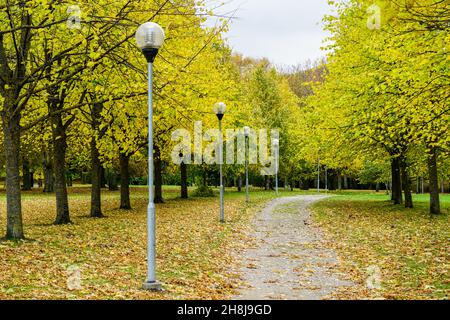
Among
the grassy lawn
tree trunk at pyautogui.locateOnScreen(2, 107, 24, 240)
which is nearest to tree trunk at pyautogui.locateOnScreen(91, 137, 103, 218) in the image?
the grassy lawn

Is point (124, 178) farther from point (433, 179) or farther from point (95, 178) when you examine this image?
point (433, 179)

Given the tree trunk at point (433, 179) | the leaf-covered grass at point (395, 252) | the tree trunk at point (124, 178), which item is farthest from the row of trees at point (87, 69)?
the tree trunk at point (433, 179)

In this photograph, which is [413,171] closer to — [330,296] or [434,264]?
[434,264]

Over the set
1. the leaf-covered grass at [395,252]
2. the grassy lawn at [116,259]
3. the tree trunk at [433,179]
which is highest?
the tree trunk at [433,179]

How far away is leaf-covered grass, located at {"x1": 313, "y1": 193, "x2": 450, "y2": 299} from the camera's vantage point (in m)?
8.08

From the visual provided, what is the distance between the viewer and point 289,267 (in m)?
10.2

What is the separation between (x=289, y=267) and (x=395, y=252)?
3226 mm

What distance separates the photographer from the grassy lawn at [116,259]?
779 cm

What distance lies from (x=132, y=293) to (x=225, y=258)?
157 inches

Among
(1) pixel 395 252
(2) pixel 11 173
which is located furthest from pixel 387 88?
(2) pixel 11 173

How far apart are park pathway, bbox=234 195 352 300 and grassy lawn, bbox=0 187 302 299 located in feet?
1.55

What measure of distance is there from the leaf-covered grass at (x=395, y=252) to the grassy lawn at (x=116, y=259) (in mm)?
2562

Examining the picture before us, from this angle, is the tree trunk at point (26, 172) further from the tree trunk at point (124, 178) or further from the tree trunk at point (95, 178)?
the tree trunk at point (95, 178)
